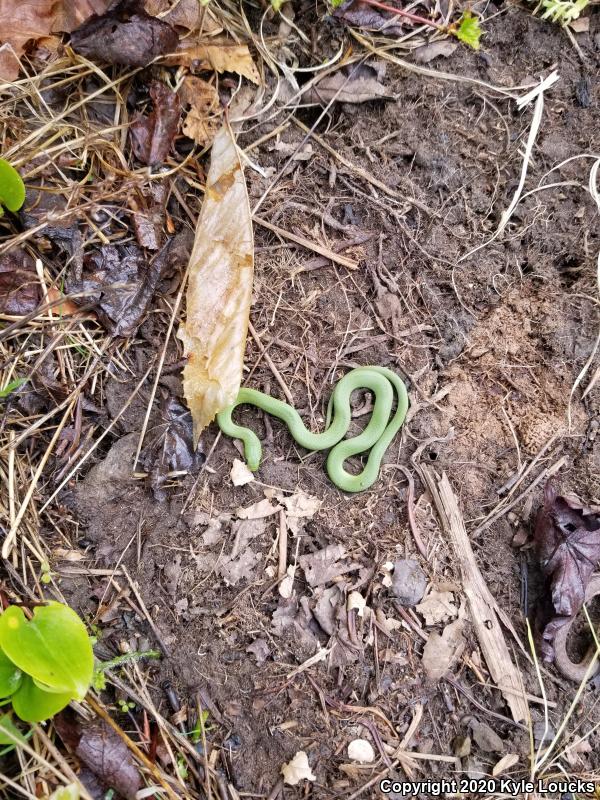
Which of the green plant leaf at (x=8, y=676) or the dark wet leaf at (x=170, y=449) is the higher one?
the dark wet leaf at (x=170, y=449)

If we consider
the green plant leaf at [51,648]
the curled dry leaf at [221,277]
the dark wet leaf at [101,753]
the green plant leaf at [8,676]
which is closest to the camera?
the green plant leaf at [51,648]

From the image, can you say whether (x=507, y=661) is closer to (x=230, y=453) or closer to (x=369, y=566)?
(x=369, y=566)

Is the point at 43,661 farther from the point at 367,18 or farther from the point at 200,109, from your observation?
the point at 367,18

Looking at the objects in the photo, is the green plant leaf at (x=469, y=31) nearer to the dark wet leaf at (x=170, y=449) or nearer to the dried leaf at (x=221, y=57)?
the dried leaf at (x=221, y=57)

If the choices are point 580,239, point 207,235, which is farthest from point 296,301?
point 580,239

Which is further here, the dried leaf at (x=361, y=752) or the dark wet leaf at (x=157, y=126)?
the dark wet leaf at (x=157, y=126)

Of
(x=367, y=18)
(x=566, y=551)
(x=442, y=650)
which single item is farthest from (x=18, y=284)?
(x=566, y=551)

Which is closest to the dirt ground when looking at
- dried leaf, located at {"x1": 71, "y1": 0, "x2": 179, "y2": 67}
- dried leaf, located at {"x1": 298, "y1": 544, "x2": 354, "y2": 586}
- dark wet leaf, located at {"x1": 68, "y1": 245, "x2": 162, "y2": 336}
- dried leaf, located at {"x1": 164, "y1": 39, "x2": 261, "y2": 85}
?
dried leaf, located at {"x1": 298, "y1": 544, "x2": 354, "y2": 586}

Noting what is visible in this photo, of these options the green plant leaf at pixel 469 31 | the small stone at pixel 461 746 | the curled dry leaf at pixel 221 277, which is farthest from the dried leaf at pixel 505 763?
the green plant leaf at pixel 469 31
